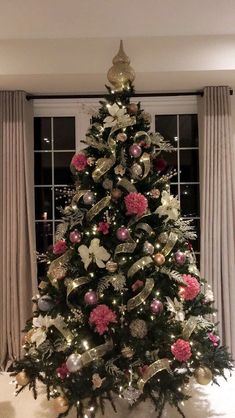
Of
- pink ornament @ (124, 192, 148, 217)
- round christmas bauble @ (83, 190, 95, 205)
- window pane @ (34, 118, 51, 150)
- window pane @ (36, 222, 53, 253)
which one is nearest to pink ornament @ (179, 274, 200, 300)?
pink ornament @ (124, 192, 148, 217)

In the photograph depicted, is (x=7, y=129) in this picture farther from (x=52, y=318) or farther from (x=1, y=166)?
(x=52, y=318)

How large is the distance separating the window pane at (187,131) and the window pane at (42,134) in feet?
4.24

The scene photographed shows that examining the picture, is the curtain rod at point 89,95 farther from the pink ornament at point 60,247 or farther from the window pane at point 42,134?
A: the pink ornament at point 60,247

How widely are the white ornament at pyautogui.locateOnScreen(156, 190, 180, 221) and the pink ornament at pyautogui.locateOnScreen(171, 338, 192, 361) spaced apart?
0.70m

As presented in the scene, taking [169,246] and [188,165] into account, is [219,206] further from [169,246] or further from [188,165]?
[169,246]

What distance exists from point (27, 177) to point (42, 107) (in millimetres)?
746

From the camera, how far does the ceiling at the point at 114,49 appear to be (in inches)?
121

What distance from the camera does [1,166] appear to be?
3.69m

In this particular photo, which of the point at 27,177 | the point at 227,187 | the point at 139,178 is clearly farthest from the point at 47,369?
the point at 227,187

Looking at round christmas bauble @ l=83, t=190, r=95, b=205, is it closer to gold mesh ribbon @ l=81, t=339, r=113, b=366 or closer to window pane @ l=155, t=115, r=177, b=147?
gold mesh ribbon @ l=81, t=339, r=113, b=366

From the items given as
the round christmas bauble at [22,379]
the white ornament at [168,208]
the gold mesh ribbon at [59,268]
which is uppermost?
the white ornament at [168,208]

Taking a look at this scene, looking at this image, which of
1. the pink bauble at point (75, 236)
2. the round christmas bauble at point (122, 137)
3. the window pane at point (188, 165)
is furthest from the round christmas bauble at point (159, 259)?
the window pane at point (188, 165)

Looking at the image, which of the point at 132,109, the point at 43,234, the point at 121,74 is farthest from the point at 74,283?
the point at 43,234

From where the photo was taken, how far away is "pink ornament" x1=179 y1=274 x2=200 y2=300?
2.31 meters
